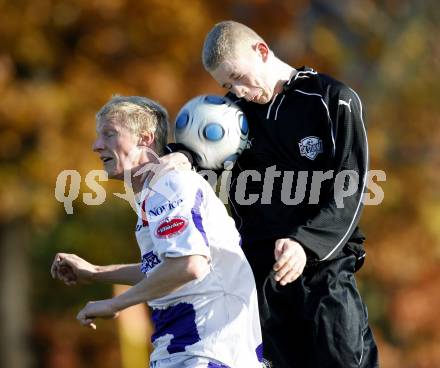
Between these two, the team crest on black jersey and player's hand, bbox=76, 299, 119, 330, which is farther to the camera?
the team crest on black jersey

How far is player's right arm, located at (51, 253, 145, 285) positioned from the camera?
469 centimetres

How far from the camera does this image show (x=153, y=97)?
457 inches

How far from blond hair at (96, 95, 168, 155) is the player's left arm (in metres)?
0.75

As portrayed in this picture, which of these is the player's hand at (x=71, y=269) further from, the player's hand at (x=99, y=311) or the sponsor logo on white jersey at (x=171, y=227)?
the sponsor logo on white jersey at (x=171, y=227)

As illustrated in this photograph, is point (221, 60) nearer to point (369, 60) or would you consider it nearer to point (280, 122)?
point (280, 122)

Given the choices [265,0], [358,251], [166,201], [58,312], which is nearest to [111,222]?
[58,312]

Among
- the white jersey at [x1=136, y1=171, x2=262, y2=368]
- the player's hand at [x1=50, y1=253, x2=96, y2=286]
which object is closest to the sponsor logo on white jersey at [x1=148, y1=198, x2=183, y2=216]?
the white jersey at [x1=136, y1=171, x2=262, y2=368]

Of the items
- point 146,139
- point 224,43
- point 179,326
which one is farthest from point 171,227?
point 224,43

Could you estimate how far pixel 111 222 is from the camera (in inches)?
519

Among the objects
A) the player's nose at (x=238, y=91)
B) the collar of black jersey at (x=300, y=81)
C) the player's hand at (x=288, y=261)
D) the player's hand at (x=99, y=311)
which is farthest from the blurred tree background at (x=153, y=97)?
the player's hand at (x=99, y=311)

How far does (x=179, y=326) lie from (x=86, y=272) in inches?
29.7

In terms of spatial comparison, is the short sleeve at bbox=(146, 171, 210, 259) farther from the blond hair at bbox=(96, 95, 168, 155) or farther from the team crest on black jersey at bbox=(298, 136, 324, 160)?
the team crest on black jersey at bbox=(298, 136, 324, 160)

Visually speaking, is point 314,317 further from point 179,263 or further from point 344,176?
point 179,263

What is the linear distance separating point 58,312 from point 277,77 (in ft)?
32.9
